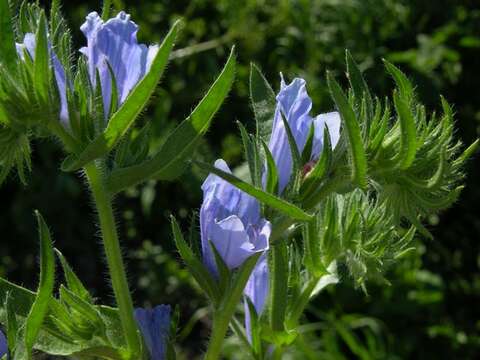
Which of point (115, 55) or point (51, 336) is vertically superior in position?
point (115, 55)

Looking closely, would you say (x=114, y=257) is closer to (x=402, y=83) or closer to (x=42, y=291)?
(x=42, y=291)

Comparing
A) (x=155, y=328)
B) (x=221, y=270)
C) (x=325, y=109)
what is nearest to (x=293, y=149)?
(x=221, y=270)

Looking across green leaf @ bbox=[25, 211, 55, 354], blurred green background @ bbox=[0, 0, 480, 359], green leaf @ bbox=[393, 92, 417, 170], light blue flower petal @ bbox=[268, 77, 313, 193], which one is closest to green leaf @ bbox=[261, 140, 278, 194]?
light blue flower petal @ bbox=[268, 77, 313, 193]

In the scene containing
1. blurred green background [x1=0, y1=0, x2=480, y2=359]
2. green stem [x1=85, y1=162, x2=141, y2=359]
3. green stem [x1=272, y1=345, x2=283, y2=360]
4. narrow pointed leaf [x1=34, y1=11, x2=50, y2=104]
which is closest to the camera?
narrow pointed leaf [x1=34, y1=11, x2=50, y2=104]

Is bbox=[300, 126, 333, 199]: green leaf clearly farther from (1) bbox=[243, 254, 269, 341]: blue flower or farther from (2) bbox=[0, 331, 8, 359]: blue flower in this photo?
(2) bbox=[0, 331, 8, 359]: blue flower

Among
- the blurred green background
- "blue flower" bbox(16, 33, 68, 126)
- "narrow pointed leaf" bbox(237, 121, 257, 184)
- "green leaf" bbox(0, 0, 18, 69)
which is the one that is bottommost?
the blurred green background
